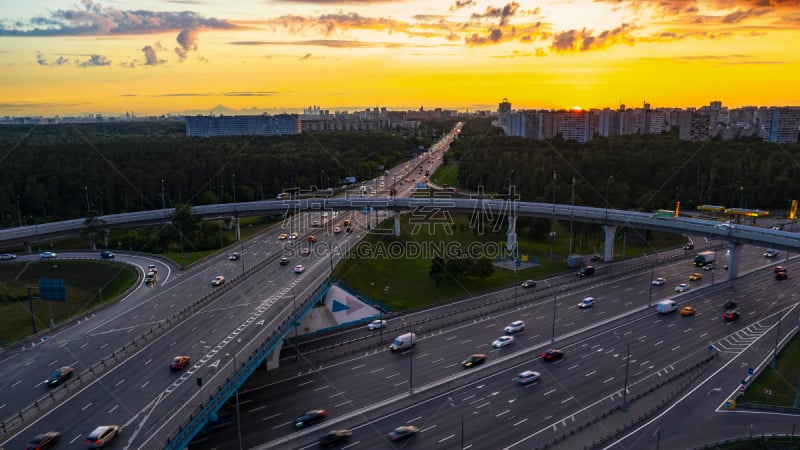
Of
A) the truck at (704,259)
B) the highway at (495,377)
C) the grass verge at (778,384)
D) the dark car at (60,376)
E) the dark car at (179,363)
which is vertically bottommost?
the grass verge at (778,384)

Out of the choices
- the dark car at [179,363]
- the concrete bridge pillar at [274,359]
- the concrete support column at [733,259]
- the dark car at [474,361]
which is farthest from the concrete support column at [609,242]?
the dark car at [179,363]

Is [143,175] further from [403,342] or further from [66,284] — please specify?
[403,342]

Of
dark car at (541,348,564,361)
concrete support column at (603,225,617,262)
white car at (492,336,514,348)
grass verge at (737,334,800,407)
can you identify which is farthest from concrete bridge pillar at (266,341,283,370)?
concrete support column at (603,225,617,262)

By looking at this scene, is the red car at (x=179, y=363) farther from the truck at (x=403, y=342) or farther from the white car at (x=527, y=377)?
the white car at (x=527, y=377)

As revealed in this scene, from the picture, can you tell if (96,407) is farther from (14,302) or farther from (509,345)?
(14,302)

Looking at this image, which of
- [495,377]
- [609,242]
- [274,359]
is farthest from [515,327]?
[609,242]

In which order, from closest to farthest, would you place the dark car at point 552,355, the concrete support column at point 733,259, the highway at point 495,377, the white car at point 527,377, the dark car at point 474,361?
the highway at point 495,377, the white car at point 527,377, the dark car at point 474,361, the dark car at point 552,355, the concrete support column at point 733,259

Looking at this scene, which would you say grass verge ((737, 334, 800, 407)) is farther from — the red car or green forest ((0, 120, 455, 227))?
green forest ((0, 120, 455, 227))
